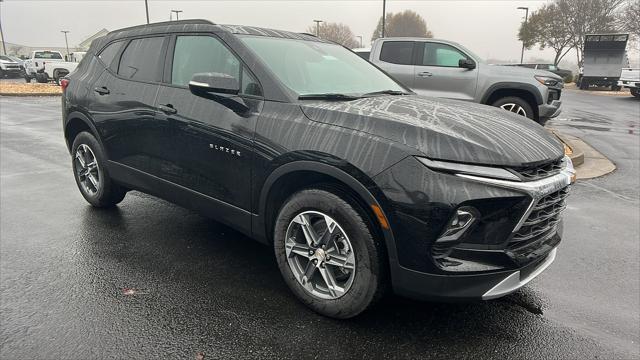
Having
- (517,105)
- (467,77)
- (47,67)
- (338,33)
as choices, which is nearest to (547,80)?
(517,105)

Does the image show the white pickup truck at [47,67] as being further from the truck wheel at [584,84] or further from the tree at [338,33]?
the tree at [338,33]

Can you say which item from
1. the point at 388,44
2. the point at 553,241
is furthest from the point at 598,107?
the point at 553,241

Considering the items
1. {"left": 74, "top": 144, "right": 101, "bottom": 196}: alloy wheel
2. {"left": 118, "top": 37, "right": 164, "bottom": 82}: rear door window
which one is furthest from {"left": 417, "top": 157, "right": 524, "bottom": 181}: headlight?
{"left": 74, "top": 144, "right": 101, "bottom": 196}: alloy wheel

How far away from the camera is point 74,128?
4785mm

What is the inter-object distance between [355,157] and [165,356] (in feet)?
4.90

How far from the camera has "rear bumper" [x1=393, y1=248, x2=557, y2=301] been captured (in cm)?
236

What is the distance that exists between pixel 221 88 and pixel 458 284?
6.33 ft

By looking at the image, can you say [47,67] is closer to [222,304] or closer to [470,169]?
[222,304]

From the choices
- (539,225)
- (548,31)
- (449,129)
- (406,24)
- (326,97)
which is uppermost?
(406,24)

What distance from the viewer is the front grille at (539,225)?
239cm

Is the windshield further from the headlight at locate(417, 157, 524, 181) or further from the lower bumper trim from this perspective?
the lower bumper trim

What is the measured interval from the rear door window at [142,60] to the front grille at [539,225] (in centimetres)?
306

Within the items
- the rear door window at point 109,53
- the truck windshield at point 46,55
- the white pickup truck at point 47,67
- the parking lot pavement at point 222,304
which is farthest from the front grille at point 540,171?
the truck windshield at point 46,55

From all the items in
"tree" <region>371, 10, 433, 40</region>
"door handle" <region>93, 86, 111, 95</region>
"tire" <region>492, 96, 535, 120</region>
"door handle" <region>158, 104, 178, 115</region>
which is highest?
"tree" <region>371, 10, 433, 40</region>
